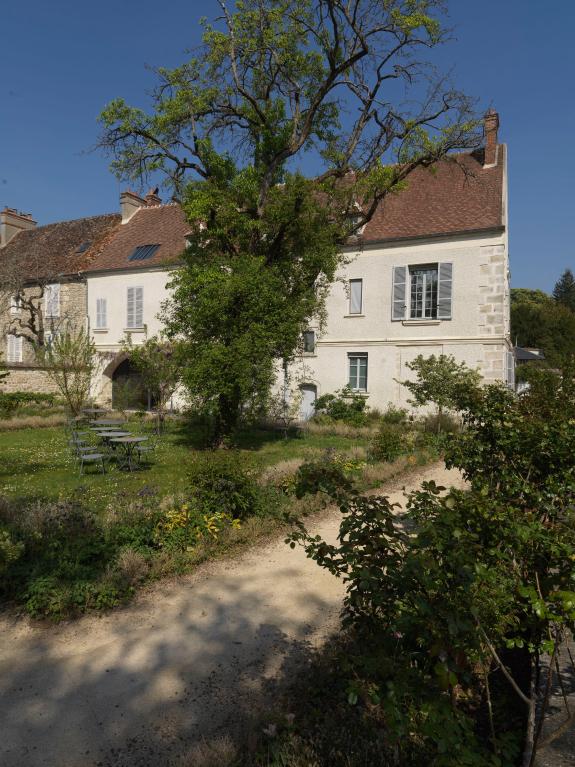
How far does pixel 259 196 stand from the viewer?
12977 millimetres

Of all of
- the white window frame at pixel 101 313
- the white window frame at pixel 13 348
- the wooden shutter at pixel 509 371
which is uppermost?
the white window frame at pixel 101 313

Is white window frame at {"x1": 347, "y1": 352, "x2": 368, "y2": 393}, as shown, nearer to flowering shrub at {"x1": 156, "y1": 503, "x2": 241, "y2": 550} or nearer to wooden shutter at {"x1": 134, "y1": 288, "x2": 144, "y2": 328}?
wooden shutter at {"x1": 134, "y1": 288, "x2": 144, "y2": 328}

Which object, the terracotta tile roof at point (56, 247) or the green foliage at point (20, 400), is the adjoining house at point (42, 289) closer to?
the terracotta tile roof at point (56, 247)

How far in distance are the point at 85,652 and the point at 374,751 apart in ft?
8.10

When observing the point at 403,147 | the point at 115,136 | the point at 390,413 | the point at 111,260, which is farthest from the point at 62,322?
the point at 403,147

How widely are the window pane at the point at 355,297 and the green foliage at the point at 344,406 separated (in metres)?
→ 2.95

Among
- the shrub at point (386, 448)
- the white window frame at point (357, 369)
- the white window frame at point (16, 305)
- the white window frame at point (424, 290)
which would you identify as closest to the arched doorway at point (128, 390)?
the white window frame at point (16, 305)

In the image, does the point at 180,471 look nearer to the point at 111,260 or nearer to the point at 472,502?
the point at 472,502

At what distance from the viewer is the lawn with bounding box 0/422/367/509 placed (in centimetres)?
855

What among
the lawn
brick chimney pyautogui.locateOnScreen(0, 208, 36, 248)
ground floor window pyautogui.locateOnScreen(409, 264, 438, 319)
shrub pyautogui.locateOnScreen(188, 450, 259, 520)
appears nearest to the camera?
shrub pyautogui.locateOnScreen(188, 450, 259, 520)

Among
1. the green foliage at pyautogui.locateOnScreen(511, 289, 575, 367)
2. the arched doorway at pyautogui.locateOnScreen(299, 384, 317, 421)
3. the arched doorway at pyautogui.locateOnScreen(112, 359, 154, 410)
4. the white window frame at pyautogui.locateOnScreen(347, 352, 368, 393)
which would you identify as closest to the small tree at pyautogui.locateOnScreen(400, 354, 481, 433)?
the white window frame at pyautogui.locateOnScreen(347, 352, 368, 393)

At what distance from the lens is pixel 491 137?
1939cm

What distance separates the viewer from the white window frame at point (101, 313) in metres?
24.4

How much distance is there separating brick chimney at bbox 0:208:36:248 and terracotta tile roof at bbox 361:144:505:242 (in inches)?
861
